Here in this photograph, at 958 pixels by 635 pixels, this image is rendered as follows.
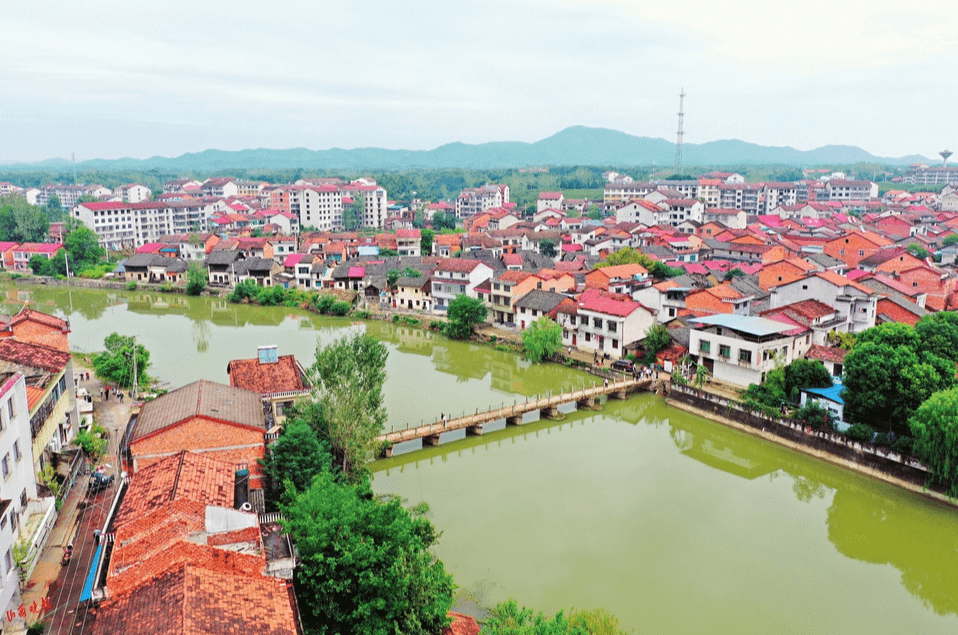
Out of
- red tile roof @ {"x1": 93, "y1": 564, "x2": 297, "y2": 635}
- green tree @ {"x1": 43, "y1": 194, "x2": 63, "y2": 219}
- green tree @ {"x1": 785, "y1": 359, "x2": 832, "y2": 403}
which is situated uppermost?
green tree @ {"x1": 43, "y1": 194, "x2": 63, "y2": 219}

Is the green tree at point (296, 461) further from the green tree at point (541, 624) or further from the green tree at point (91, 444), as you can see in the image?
the green tree at point (91, 444)

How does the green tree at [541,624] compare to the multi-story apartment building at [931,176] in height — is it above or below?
below

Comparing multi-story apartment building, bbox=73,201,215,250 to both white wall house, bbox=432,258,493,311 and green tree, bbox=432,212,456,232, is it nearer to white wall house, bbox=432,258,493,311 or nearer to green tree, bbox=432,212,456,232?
green tree, bbox=432,212,456,232

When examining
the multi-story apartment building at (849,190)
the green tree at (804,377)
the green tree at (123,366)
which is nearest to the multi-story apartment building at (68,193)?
the green tree at (123,366)

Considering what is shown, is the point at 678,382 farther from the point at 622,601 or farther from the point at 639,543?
the point at 622,601

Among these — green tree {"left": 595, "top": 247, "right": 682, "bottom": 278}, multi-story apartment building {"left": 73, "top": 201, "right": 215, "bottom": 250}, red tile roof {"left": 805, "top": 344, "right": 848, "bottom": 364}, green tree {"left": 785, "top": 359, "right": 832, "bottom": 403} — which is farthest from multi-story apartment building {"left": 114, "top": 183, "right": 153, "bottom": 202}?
green tree {"left": 785, "top": 359, "right": 832, "bottom": 403}

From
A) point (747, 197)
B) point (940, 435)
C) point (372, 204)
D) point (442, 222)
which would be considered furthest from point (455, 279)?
point (747, 197)
